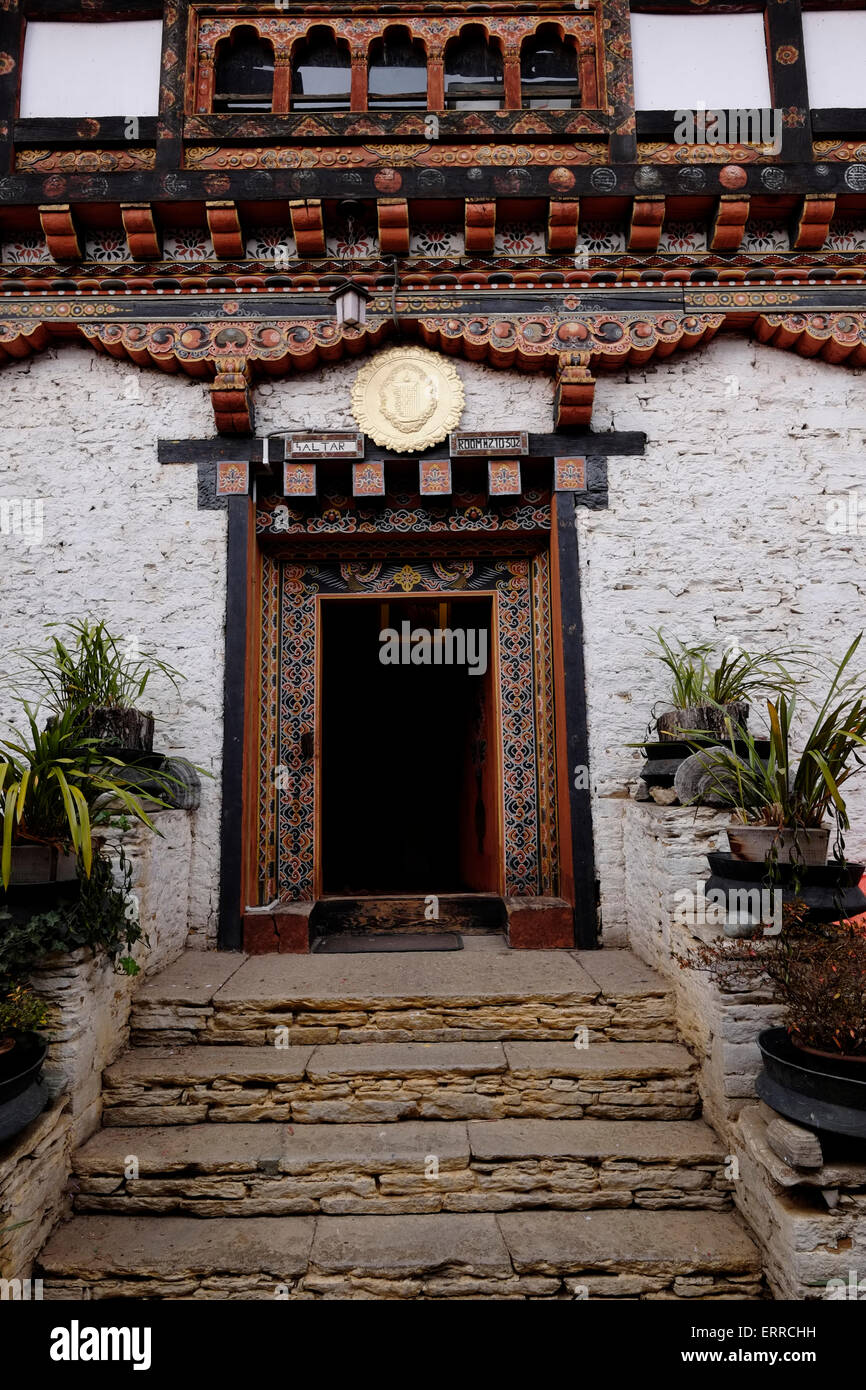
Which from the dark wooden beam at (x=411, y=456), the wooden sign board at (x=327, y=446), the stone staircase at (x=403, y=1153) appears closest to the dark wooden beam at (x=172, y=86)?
the dark wooden beam at (x=411, y=456)

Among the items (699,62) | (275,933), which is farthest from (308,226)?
(275,933)

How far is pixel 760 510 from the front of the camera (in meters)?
5.58

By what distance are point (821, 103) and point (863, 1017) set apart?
20.5 ft

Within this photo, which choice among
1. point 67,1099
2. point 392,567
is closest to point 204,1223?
point 67,1099

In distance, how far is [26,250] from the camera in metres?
5.71

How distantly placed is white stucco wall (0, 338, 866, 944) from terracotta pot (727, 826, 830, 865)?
1.83 metres

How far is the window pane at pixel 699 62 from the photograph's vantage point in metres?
5.77

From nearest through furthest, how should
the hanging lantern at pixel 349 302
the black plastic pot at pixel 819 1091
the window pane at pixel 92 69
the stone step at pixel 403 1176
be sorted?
the black plastic pot at pixel 819 1091, the stone step at pixel 403 1176, the hanging lantern at pixel 349 302, the window pane at pixel 92 69

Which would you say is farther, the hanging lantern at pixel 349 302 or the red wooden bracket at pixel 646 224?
the red wooden bracket at pixel 646 224

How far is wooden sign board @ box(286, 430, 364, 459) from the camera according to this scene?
5488 mm

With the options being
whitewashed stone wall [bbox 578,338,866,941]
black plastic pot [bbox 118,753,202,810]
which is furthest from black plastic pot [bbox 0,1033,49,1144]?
whitewashed stone wall [bbox 578,338,866,941]

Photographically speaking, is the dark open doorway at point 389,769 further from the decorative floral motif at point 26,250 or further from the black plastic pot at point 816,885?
the black plastic pot at point 816,885

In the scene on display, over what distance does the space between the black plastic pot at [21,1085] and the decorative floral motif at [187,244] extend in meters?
5.09

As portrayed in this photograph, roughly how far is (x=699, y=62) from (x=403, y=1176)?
7212 millimetres
